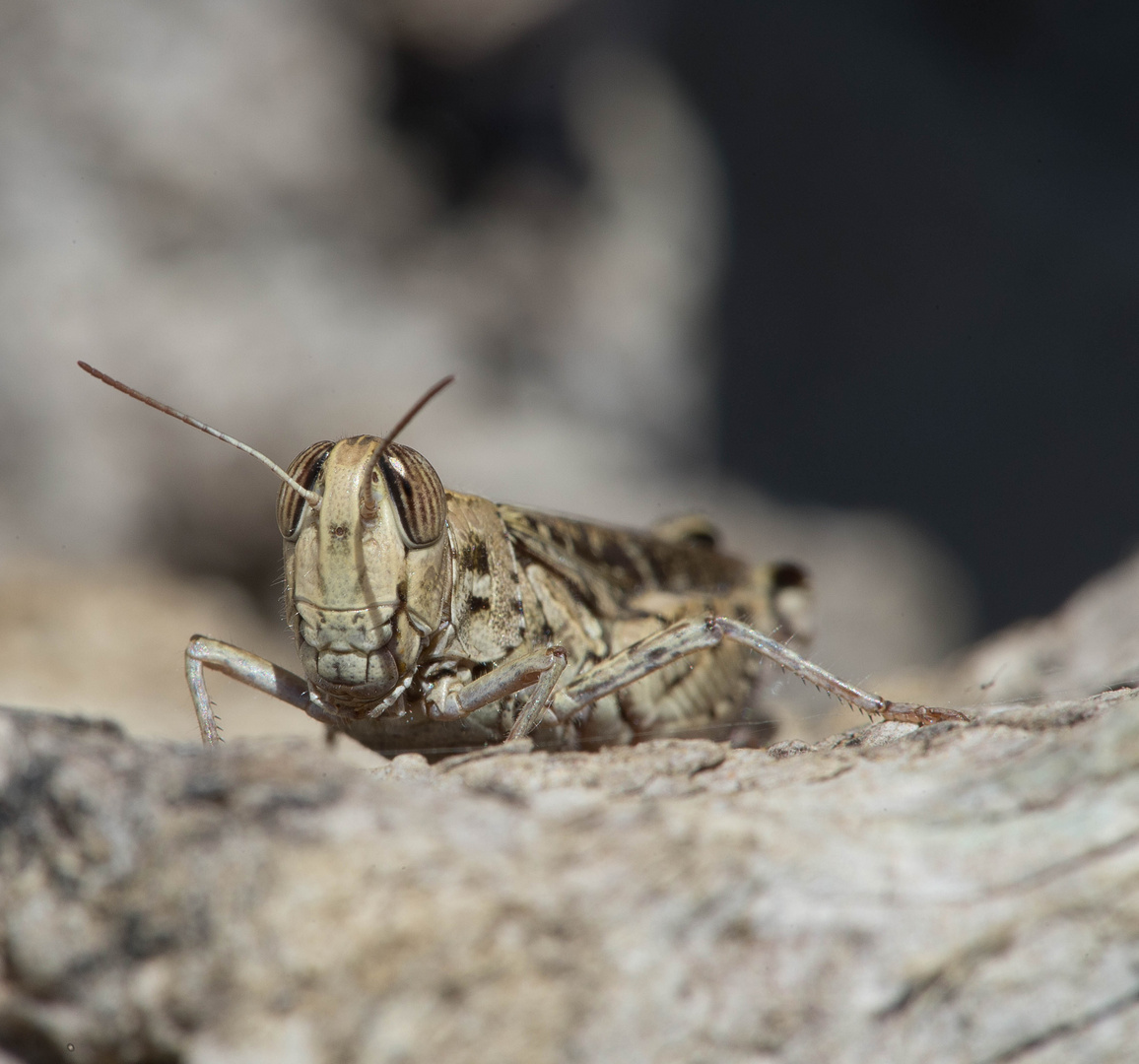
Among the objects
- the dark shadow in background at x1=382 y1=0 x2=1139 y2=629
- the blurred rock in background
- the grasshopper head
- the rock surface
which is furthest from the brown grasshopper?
the dark shadow in background at x1=382 y1=0 x2=1139 y2=629

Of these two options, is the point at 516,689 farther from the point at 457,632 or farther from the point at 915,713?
the point at 915,713

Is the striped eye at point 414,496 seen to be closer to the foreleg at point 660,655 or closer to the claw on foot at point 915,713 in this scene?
the foreleg at point 660,655

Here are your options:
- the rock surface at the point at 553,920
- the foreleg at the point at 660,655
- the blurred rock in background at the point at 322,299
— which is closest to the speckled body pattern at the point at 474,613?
the foreleg at the point at 660,655

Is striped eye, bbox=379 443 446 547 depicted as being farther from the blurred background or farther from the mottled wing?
the blurred background

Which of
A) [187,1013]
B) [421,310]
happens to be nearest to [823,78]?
[421,310]

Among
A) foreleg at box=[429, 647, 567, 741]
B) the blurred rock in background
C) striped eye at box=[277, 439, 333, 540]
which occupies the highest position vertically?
the blurred rock in background
